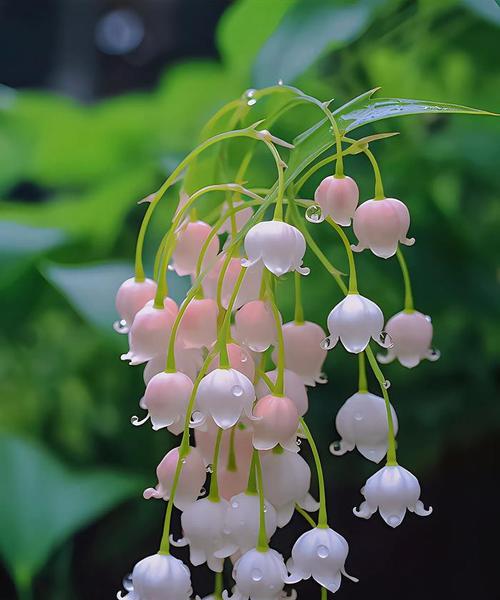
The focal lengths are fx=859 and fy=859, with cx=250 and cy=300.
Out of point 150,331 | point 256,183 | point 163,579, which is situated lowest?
point 163,579

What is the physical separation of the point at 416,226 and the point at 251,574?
0.48 m

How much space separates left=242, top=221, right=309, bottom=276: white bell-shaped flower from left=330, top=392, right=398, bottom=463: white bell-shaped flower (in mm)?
87

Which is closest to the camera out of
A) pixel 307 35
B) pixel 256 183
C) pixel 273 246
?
pixel 273 246

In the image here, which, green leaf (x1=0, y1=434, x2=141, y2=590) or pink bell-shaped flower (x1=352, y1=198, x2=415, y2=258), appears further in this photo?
green leaf (x1=0, y1=434, x2=141, y2=590)

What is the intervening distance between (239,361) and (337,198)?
89 millimetres

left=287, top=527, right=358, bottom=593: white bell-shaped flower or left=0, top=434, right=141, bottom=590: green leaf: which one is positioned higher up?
left=0, top=434, right=141, bottom=590: green leaf

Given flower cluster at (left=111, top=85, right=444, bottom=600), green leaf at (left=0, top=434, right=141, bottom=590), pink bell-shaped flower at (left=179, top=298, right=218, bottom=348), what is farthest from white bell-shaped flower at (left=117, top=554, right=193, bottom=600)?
green leaf at (left=0, top=434, right=141, bottom=590)

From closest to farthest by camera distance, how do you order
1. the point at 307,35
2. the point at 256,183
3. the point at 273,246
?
the point at 273,246 < the point at 307,35 < the point at 256,183

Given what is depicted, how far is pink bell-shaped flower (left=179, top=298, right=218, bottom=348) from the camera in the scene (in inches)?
16.2

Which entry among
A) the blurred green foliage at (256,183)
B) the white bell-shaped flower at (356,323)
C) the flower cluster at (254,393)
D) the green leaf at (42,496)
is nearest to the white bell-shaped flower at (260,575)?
the flower cluster at (254,393)

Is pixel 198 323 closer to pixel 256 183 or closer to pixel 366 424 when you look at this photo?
pixel 366 424

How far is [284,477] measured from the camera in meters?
0.41

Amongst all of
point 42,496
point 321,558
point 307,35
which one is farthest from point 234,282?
point 42,496

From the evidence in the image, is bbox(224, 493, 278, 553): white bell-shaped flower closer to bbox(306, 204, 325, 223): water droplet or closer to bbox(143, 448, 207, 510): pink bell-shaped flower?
bbox(143, 448, 207, 510): pink bell-shaped flower
